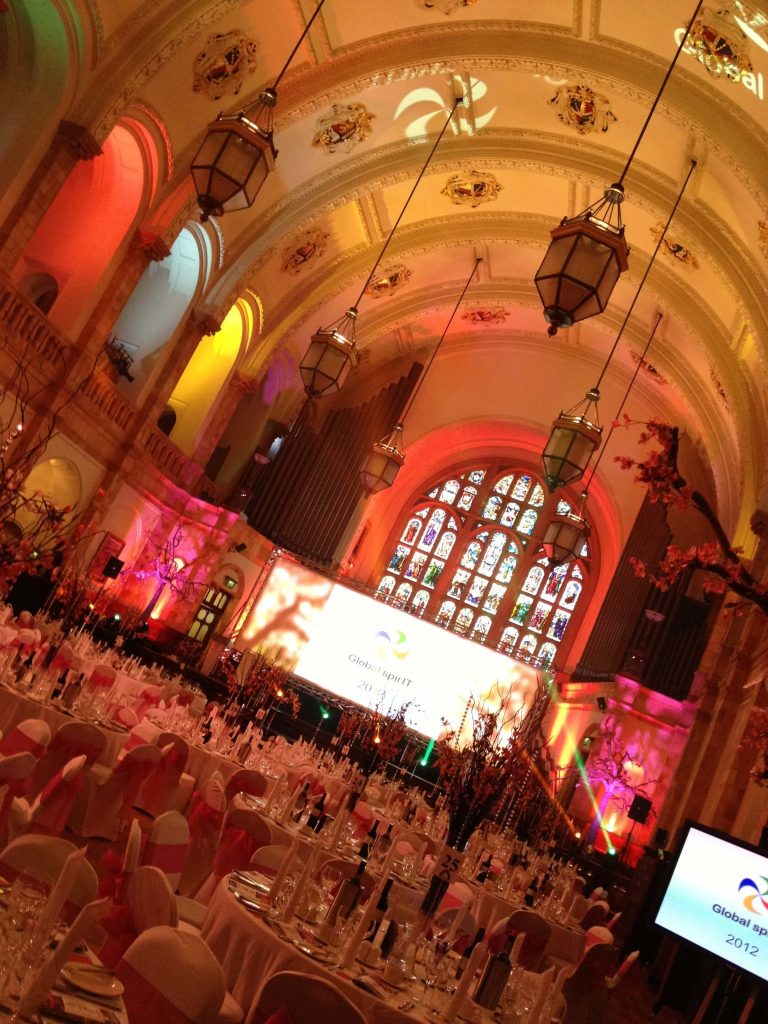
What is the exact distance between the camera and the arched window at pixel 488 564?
2589 centimetres

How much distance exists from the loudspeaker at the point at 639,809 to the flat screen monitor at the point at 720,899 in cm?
1067

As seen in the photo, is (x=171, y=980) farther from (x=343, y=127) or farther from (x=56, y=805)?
(x=343, y=127)

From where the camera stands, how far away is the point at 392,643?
21672 mm

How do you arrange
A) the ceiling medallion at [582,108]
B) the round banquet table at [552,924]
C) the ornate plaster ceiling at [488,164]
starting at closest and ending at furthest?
the round banquet table at [552,924]
the ornate plaster ceiling at [488,164]
the ceiling medallion at [582,108]

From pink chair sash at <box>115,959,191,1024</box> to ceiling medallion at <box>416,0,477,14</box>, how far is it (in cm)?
1210

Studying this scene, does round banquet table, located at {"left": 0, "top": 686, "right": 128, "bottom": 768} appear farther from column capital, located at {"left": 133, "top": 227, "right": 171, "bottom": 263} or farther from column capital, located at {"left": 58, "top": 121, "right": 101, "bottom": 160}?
column capital, located at {"left": 133, "top": 227, "right": 171, "bottom": 263}

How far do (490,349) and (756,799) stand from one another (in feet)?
47.3

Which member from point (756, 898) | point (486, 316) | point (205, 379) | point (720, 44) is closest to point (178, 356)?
point (205, 379)

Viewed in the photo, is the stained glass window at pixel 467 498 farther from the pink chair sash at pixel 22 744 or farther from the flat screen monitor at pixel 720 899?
the pink chair sash at pixel 22 744

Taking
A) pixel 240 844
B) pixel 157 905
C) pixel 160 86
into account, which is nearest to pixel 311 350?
pixel 160 86

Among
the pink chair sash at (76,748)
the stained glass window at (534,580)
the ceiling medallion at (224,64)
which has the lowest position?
the pink chair sash at (76,748)

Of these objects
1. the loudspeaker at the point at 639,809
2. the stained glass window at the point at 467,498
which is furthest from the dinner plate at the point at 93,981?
the stained glass window at the point at 467,498

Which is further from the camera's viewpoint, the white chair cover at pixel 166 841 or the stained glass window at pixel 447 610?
the stained glass window at pixel 447 610

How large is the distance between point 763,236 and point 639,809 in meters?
9.76
